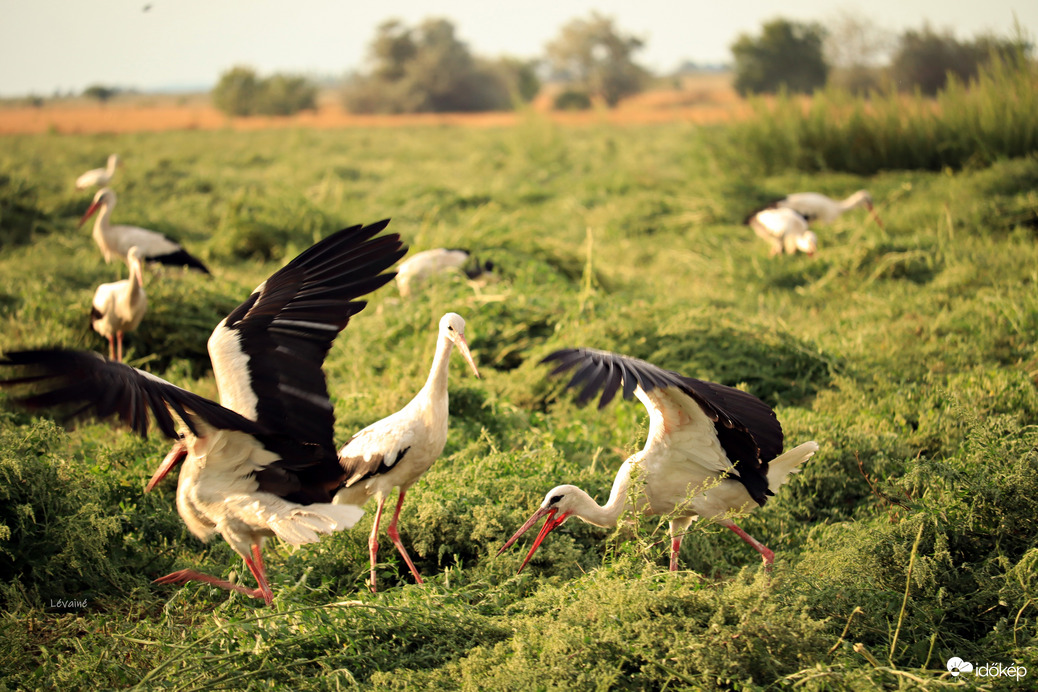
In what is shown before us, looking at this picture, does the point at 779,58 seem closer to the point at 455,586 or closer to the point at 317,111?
the point at 317,111

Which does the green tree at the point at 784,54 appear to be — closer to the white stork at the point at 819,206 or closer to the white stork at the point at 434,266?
the white stork at the point at 819,206

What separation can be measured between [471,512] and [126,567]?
153 centimetres

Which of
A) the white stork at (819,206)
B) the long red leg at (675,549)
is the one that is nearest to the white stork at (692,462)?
the long red leg at (675,549)

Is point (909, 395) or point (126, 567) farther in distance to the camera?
point (909, 395)

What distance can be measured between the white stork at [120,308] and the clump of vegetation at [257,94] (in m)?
33.0

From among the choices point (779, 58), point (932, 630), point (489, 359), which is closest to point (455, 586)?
point (932, 630)

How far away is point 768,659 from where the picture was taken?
2488 millimetres

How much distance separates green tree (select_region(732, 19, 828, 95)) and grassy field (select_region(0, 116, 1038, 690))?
29410mm

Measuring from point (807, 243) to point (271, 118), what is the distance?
31.2 metres

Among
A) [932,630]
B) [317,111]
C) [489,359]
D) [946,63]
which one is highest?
[317,111]

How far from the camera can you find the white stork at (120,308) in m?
5.83

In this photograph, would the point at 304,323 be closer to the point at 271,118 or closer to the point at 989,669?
the point at 989,669

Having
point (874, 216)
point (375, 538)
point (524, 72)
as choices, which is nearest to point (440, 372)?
point (375, 538)

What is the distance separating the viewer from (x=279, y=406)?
3.30m
